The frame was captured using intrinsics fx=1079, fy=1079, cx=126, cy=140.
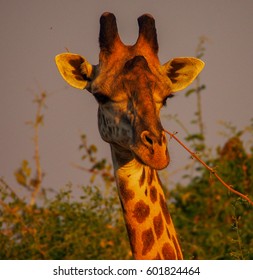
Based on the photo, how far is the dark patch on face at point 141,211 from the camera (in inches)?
265

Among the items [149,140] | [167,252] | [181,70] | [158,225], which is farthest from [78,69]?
[167,252]

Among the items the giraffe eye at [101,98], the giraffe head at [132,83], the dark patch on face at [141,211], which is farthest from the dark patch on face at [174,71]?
the dark patch on face at [141,211]

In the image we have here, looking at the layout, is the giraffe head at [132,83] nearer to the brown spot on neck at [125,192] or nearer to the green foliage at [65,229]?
the brown spot on neck at [125,192]

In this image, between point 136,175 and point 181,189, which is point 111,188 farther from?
point 136,175

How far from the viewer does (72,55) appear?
719 cm

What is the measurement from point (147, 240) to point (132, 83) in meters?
0.98

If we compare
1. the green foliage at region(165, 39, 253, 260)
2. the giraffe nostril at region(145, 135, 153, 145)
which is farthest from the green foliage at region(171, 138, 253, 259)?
the giraffe nostril at region(145, 135, 153, 145)

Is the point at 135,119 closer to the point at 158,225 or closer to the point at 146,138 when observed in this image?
the point at 146,138

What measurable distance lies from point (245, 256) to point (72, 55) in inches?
74.2

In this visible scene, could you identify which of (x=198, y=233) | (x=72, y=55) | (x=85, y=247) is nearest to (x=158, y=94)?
(x=72, y=55)

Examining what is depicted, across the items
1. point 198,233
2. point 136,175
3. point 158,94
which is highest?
point 158,94

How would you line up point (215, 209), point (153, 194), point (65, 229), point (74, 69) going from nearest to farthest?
point (153, 194) → point (74, 69) → point (65, 229) → point (215, 209)

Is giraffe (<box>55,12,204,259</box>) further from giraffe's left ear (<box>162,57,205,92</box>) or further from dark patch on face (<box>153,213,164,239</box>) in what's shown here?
giraffe's left ear (<box>162,57,205,92</box>)

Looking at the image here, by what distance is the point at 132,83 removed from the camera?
265 inches
